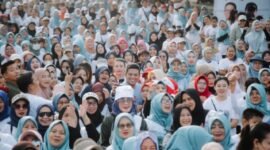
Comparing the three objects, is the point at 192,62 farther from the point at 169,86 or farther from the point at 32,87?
the point at 32,87

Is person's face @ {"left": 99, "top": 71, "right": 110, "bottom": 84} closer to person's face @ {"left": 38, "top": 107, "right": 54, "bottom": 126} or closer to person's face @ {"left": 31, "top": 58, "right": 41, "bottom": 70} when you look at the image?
person's face @ {"left": 31, "top": 58, "right": 41, "bottom": 70}

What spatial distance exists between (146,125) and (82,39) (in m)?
6.54

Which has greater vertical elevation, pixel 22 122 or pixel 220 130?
pixel 22 122

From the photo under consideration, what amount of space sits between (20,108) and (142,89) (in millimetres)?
2030

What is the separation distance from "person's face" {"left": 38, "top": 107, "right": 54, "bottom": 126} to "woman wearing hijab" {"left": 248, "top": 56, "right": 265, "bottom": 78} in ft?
14.9

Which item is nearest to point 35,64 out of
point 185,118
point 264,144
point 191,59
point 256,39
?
point 191,59

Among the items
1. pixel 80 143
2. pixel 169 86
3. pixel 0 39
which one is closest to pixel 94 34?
pixel 0 39

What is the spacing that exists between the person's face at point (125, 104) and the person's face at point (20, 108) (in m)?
1.09

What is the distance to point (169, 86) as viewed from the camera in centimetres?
828

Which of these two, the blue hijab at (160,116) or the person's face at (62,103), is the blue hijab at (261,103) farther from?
the person's face at (62,103)

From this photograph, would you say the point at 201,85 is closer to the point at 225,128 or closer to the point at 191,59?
the point at 225,128

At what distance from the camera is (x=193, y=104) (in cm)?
669

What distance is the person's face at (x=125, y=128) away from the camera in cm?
567

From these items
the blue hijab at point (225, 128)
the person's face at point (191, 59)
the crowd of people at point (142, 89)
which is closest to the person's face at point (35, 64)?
the crowd of people at point (142, 89)
